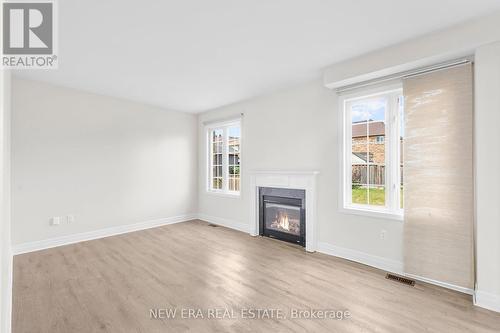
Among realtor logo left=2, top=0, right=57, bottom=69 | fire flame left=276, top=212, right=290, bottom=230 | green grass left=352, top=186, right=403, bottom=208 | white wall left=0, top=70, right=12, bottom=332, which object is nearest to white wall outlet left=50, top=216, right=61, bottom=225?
white wall left=0, top=70, right=12, bottom=332

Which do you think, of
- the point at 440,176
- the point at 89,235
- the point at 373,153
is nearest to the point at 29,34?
the point at 89,235

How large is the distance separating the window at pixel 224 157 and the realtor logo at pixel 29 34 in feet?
10.5

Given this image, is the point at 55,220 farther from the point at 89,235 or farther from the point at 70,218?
the point at 89,235

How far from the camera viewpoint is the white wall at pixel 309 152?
344 centimetres

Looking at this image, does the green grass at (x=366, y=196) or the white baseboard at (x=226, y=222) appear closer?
the green grass at (x=366, y=196)

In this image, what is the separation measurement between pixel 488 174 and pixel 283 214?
281cm

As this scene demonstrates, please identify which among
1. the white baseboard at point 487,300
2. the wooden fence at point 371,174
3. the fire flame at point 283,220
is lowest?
the white baseboard at point 487,300

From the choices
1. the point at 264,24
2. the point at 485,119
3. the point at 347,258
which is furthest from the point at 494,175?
the point at 264,24

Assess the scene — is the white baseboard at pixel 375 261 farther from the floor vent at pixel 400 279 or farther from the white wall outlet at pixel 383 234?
the white wall outlet at pixel 383 234

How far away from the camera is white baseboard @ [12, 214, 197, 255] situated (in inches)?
157

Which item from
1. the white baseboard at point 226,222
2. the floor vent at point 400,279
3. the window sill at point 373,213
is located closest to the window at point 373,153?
the window sill at point 373,213

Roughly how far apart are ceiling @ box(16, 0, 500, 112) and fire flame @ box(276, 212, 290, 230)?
2.27 meters

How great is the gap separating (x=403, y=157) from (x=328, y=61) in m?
1.53

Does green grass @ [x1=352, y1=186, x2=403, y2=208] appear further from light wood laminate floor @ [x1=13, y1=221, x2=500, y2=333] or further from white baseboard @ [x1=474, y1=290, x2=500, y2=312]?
white baseboard @ [x1=474, y1=290, x2=500, y2=312]
